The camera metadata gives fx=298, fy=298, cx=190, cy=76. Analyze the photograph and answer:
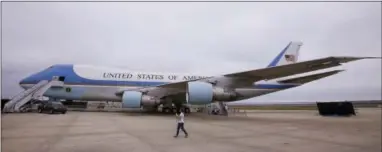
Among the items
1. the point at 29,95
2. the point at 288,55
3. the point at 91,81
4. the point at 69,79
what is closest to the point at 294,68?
the point at 288,55

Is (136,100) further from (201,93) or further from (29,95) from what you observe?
(29,95)

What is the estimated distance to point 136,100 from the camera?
19.7 m

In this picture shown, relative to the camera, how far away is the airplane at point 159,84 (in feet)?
59.4

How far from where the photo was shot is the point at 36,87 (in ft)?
74.0

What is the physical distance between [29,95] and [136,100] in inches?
346

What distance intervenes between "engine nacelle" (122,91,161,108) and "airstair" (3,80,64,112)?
635 cm

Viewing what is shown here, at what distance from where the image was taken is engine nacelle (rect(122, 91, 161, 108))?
1970 cm

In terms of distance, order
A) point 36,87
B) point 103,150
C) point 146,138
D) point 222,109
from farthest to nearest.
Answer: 1. point 222,109
2. point 36,87
3. point 146,138
4. point 103,150

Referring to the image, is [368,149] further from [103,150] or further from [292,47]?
[292,47]

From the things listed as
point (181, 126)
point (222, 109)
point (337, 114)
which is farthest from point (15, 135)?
point (337, 114)

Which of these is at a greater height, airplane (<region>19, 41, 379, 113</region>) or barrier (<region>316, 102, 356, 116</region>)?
airplane (<region>19, 41, 379, 113</region>)

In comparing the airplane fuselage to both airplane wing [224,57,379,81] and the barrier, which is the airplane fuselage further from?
the barrier

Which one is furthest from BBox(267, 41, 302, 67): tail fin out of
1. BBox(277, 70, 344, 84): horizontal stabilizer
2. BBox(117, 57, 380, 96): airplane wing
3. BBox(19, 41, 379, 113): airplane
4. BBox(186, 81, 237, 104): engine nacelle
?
BBox(186, 81, 237, 104): engine nacelle

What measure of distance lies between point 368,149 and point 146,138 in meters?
6.32
